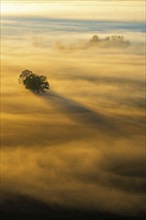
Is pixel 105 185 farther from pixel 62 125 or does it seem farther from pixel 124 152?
pixel 62 125

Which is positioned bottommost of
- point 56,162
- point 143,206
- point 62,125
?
point 143,206

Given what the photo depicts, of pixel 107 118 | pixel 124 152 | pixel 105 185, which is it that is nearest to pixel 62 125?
pixel 107 118

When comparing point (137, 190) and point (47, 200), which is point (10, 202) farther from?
point (137, 190)

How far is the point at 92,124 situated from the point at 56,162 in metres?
21.0

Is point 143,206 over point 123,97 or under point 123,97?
under

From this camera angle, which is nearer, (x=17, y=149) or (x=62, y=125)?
(x=17, y=149)

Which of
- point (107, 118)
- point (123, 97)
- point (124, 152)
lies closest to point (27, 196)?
point (124, 152)

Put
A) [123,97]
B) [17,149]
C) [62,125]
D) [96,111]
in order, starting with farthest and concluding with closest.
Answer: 1. [123,97]
2. [96,111]
3. [62,125]
4. [17,149]

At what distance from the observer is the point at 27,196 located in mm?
51938

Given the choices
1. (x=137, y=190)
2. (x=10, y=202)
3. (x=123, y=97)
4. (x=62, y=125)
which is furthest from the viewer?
(x=123, y=97)

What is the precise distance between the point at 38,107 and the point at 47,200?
44.2 metres

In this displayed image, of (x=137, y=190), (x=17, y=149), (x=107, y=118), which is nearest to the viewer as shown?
(x=137, y=190)

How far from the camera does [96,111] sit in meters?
93.1

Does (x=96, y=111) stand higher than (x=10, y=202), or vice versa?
(x=96, y=111)
